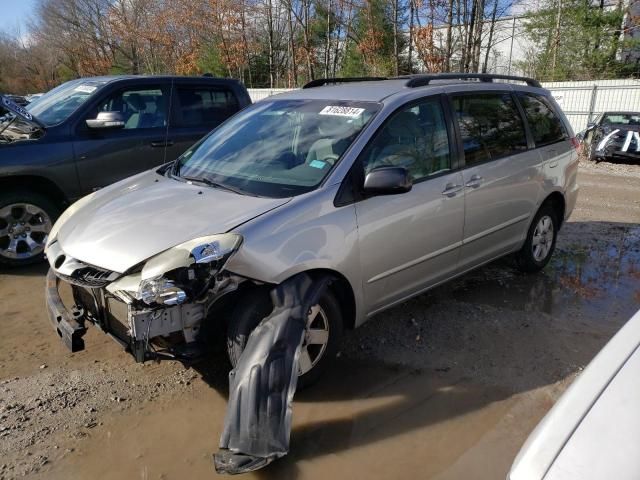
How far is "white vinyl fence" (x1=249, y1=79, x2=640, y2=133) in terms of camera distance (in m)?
16.2

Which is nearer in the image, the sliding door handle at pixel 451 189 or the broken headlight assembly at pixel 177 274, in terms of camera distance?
the broken headlight assembly at pixel 177 274

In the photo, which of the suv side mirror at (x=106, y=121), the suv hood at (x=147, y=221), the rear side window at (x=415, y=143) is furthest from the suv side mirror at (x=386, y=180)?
the suv side mirror at (x=106, y=121)

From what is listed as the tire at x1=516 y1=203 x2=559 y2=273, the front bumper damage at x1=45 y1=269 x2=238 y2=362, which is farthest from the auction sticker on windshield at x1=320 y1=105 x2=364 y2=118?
the tire at x1=516 y1=203 x2=559 y2=273

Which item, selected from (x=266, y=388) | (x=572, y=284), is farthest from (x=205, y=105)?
(x=266, y=388)

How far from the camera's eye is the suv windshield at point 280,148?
3348 mm

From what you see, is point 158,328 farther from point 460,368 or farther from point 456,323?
point 456,323

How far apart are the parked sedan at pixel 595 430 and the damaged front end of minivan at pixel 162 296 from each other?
5.58ft

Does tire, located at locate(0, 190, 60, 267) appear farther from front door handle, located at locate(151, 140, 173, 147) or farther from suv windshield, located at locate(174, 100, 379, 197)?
suv windshield, located at locate(174, 100, 379, 197)

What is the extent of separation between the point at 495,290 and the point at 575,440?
3508mm

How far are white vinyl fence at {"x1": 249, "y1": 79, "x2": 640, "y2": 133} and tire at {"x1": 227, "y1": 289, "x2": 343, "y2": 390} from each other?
16.3 metres

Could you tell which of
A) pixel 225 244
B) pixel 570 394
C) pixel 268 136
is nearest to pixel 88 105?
pixel 268 136

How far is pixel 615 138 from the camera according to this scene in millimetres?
12586

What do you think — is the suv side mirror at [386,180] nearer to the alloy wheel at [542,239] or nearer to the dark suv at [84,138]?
the alloy wheel at [542,239]

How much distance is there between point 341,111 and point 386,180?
77 cm
